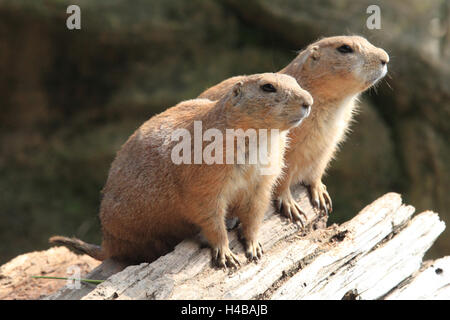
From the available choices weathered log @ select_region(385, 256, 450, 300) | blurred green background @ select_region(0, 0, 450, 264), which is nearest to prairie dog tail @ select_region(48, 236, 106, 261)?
weathered log @ select_region(385, 256, 450, 300)

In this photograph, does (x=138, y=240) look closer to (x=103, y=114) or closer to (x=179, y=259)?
(x=179, y=259)

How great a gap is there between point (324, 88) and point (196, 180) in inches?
65.4

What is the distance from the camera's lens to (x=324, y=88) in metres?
5.45

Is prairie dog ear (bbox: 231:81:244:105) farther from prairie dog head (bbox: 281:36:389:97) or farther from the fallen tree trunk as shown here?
the fallen tree trunk

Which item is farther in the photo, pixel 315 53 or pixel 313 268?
pixel 315 53

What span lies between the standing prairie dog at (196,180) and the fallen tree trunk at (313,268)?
0.73ft

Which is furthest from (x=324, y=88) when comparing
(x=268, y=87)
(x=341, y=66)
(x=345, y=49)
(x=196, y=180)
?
(x=196, y=180)

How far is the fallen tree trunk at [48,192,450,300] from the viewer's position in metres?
4.36

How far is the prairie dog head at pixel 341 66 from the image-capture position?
5.29 m

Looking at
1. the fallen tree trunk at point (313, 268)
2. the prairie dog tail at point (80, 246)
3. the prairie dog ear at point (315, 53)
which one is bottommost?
the prairie dog tail at point (80, 246)

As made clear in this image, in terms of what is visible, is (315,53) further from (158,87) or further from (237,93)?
(158,87)

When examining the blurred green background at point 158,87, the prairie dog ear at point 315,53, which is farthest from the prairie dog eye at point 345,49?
the blurred green background at point 158,87

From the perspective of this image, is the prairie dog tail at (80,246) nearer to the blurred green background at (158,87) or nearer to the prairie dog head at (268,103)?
the prairie dog head at (268,103)
